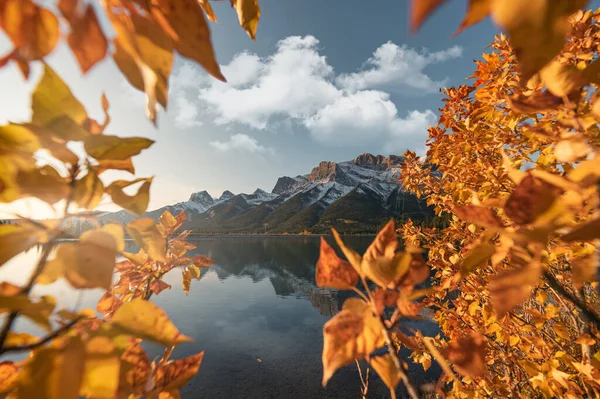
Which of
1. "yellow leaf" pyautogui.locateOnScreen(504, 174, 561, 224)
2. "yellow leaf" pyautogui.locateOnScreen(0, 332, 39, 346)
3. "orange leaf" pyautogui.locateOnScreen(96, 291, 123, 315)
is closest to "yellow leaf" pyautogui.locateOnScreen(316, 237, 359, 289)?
"yellow leaf" pyautogui.locateOnScreen(504, 174, 561, 224)

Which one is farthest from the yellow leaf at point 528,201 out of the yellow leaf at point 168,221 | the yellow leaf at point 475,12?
the yellow leaf at point 168,221

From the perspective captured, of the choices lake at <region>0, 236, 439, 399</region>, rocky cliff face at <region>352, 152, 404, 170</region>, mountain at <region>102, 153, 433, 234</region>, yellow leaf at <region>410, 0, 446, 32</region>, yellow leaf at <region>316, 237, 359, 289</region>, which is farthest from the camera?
rocky cliff face at <region>352, 152, 404, 170</region>

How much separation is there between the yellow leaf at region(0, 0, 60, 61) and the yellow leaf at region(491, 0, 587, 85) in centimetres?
65

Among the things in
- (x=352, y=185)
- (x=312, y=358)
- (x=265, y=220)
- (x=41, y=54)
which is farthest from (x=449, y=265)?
(x=352, y=185)

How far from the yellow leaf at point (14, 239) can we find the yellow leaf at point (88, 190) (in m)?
0.11

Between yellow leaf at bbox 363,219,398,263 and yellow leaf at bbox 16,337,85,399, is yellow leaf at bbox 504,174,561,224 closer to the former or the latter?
yellow leaf at bbox 363,219,398,263

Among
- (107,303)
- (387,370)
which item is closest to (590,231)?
(387,370)

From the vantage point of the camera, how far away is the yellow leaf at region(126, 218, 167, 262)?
0.71 meters

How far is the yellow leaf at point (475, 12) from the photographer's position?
1.02 feet

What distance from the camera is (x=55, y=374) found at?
40cm

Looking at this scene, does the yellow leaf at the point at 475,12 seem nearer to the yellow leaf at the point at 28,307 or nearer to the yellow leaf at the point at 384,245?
the yellow leaf at the point at 384,245

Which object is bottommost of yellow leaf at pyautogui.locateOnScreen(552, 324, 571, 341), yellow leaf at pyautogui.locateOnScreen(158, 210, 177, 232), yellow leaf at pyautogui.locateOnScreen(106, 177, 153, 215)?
yellow leaf at pyautogui.locateOnScreen(552, 324, 571, 341)

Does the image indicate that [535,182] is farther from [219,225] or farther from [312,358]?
[219,225]

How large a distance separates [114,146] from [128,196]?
0.16 meters
